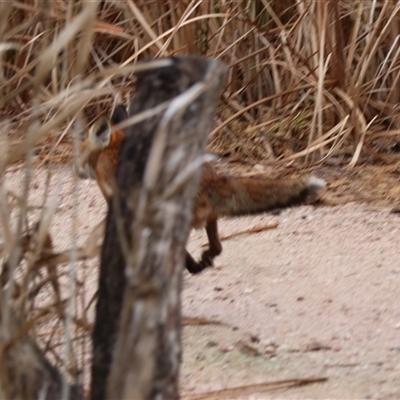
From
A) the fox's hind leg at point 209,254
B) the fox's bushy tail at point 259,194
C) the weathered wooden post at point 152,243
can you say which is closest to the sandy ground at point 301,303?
the fox's hind leg at point 209,254

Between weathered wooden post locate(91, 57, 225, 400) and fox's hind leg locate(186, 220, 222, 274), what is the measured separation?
198 cm

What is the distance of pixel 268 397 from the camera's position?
113 inches

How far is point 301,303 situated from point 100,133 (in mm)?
1175

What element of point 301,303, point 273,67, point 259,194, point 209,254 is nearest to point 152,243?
point 259,194

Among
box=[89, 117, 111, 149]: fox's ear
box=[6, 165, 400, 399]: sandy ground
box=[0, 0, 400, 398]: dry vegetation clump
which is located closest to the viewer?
box=[6, 165, 400, 399]: sandy ground

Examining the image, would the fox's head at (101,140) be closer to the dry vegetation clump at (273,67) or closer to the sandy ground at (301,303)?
the sandy ground at (301,303)

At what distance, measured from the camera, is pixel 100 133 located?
13.2ft

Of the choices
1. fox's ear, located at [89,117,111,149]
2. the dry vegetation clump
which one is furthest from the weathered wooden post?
the dry vegetation clump

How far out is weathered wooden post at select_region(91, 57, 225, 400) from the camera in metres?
1.89

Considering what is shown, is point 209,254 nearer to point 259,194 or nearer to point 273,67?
point 259,194

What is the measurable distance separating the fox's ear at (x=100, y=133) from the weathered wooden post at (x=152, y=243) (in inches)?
72.7

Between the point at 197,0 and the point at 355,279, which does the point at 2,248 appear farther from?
the point at 197,0

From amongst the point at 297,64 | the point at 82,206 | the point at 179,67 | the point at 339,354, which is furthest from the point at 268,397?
the point at 297,64

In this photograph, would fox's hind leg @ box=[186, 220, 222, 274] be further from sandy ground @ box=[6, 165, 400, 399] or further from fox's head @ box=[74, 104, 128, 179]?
fox's head @ box=[74, 104, 128, 179]
